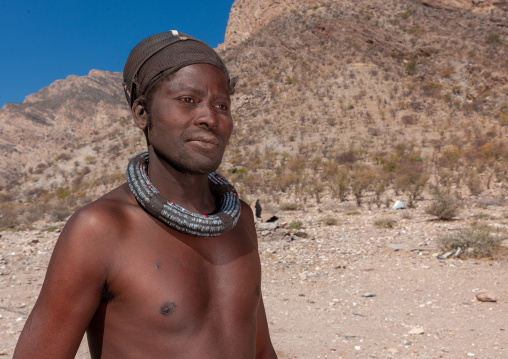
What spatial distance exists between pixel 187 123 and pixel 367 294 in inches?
180

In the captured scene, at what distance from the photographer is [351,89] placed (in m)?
26.5

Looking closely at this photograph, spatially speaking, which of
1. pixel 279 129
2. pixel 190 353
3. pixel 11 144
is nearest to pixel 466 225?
pixel 190 353

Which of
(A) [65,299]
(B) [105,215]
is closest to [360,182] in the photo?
(B) [105,215]

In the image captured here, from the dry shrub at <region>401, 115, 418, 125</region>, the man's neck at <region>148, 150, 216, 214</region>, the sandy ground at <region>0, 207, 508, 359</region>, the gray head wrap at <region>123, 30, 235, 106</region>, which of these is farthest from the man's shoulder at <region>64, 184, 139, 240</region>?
the dry shrub at <region>401, 115, 418, 125</region>

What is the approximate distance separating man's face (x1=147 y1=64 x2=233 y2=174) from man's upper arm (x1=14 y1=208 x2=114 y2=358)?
36cm

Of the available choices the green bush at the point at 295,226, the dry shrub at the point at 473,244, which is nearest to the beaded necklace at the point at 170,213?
the dry shrub at the point at 473,244

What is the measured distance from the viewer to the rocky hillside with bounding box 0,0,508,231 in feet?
52.3

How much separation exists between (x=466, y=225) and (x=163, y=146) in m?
8.45

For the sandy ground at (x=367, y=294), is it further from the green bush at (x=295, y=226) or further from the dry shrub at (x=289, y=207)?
the dry shrub at (x=289, y=207)

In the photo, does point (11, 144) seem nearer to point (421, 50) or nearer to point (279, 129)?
point (279, 129)

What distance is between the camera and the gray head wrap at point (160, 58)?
1.21m

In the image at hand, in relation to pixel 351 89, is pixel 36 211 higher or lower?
lower

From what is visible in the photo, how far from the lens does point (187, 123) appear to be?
1191 mm

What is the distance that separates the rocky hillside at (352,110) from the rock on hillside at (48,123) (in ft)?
15.8
